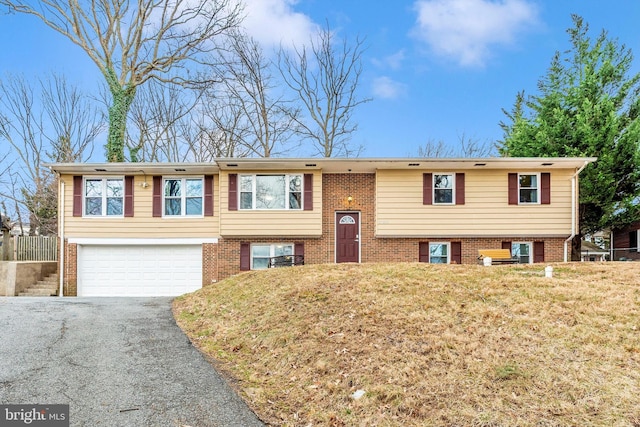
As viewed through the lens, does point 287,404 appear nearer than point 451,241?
Yes

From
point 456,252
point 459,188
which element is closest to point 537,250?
point 456,252

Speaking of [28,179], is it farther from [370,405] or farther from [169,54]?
[370,405]

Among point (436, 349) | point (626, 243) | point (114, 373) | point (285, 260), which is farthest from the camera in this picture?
point (626, 243)

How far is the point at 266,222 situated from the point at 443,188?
6277 millimetres

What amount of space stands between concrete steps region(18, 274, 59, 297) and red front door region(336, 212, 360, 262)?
1013cm

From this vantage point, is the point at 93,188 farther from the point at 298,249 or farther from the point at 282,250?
the point at 298,249

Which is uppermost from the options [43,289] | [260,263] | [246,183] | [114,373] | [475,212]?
[246,183]

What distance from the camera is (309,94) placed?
22312mm

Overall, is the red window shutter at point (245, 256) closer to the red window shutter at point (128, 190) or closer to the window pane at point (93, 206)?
the red window shutter at point (128, 190)

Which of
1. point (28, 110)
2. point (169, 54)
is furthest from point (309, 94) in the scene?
point (28, 110)

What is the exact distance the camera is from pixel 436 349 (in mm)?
4531

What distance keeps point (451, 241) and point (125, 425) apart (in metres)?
11.9

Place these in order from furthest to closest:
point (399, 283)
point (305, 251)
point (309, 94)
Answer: point (309, 94) < point (305, 251) < point (399, 283)

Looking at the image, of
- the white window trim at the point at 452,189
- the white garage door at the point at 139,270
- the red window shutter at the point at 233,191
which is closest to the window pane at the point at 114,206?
the white garage door at the point at 139,270
